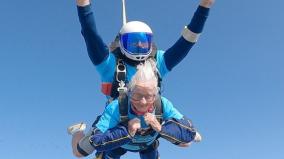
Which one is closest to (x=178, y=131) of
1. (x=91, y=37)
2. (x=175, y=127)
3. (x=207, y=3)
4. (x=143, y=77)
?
(x=175, y=127)

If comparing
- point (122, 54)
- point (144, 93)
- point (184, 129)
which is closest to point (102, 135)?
point (144, 93)

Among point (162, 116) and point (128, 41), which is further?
point (128, 41)

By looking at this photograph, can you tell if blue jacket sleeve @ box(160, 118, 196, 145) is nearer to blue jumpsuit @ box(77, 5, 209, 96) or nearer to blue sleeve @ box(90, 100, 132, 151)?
blue sleeve @ box(90, 100, 132, 151)

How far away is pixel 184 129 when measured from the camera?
6992mm

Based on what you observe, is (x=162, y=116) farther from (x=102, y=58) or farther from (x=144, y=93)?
Result: (x=102, y=58)

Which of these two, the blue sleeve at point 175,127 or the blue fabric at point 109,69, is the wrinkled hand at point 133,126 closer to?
the blue sleeve at point 175,127

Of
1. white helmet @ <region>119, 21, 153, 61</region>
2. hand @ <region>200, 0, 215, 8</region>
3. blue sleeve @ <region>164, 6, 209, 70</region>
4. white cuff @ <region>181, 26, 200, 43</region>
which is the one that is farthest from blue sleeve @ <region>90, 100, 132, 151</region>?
hand @ <region>200, 0, 215, 8</region>

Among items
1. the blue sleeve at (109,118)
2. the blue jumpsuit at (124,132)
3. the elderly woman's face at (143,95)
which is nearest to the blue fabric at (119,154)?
the blue jumpsuit at (124,132)

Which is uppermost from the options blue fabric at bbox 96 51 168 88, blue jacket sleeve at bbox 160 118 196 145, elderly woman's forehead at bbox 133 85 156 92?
blue fabric at bbox 96 51 168 88

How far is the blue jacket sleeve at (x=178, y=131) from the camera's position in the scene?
6840 mm

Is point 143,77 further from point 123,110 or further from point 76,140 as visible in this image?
point 76,140

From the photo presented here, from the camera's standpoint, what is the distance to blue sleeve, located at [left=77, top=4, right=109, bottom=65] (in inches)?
283

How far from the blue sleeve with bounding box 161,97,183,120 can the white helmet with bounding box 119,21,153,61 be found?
945 mm

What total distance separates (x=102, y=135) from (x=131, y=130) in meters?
0.42
